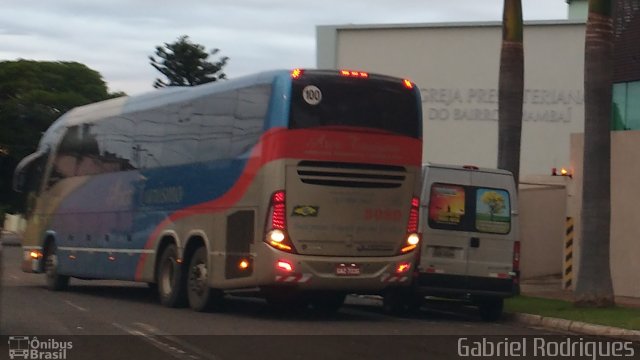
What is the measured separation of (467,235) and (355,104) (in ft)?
10.5

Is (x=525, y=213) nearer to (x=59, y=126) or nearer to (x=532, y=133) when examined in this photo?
(x=59, y=126)

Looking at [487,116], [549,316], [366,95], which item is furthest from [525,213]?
[487,116]

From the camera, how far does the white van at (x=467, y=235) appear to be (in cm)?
1722

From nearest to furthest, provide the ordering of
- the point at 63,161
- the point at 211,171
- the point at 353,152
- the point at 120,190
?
the point at 353,152, the point at 211,171, the point at 120,190, the point at 63,161

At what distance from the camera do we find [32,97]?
56312 mm

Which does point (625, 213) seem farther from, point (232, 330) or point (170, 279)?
point (232, 330)

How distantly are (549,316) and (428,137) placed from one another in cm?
2738

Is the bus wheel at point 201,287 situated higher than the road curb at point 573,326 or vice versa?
the bus wheel at point 201,287

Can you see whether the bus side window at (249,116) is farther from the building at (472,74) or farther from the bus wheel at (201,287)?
the building at (472,74)

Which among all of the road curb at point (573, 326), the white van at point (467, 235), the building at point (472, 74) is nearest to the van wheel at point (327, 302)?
the white van at point (467, 235)

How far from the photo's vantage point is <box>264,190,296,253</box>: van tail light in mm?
15375

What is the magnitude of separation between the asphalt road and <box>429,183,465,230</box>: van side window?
162 cm

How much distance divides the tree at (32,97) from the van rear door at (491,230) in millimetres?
33065

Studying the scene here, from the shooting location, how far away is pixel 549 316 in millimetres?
17531
